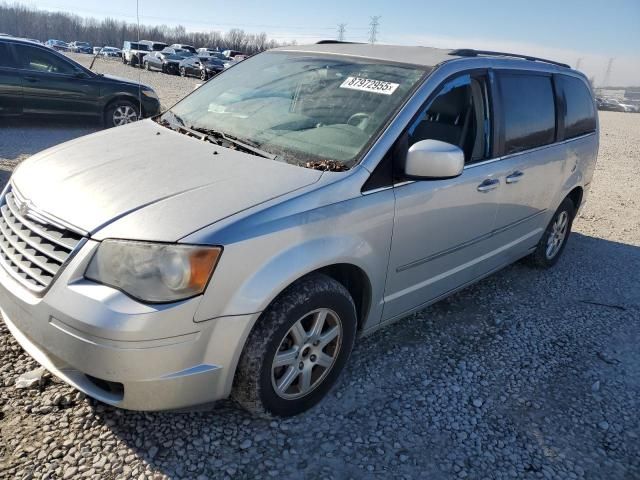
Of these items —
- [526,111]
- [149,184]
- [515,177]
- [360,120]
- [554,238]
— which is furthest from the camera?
[554,238]

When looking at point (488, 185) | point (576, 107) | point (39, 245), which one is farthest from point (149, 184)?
point (576, 107)

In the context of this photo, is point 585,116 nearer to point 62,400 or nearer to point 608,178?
point 62,400

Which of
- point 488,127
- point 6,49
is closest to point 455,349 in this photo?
point 488,127

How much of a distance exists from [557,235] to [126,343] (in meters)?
4.42

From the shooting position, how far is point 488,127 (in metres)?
3.45

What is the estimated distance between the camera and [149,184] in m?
2.38

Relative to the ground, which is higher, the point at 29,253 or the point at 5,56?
the point at 5,56

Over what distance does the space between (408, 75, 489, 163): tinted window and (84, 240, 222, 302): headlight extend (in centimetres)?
142

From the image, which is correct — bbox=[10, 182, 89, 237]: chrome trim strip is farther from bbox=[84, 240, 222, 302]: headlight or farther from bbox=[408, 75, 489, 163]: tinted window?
bbox=[408, 75, 489, 163]: tinted window

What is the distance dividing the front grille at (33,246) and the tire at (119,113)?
768cm

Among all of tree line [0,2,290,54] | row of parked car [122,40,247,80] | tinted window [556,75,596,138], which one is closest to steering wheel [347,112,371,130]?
tinted window [556,75,596,138]

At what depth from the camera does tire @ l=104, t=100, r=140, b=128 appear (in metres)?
9.50

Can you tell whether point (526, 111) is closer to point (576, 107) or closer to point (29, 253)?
point (576, 107)

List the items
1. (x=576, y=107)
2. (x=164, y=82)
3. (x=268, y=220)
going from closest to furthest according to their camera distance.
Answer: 1. (x=268, y=220)
2. (x=576, y=107)
3. (x=164, y=82)
